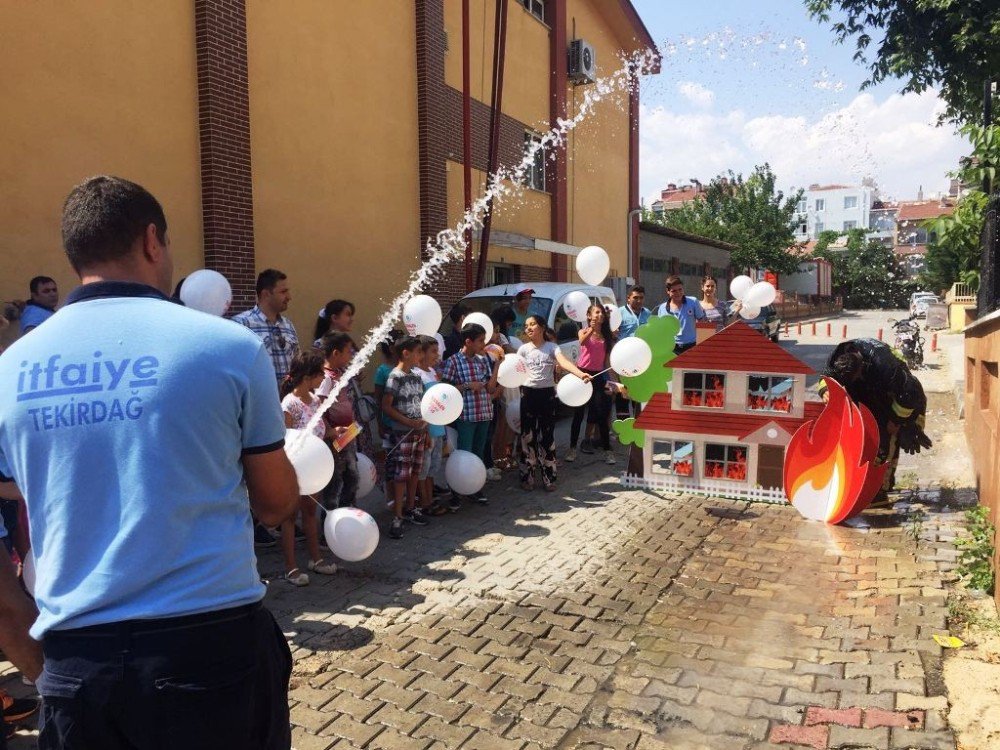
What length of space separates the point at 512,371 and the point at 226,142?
15.1 ft

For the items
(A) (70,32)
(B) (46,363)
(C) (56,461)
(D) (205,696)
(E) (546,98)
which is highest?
(E) (546,98)

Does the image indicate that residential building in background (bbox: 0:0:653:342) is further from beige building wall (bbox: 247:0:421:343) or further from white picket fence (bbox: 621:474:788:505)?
white picket fence (bbox: 621:474:788:505)

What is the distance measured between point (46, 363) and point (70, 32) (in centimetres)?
711

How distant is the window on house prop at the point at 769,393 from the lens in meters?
6.41

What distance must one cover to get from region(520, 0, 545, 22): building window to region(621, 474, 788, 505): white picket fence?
12.2 m

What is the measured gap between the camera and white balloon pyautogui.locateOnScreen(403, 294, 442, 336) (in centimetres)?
704

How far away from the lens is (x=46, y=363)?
1593mm

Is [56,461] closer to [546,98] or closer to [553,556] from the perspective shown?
[553,556]

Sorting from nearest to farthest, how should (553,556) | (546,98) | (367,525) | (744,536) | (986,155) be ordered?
(367,525)
(553,556)
(744,536)
(986,155)
(546,98)

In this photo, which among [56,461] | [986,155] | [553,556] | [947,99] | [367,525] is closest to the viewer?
[56,461]

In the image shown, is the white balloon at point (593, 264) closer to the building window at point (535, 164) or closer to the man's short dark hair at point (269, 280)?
the man's short dark hair at point (269, 280)

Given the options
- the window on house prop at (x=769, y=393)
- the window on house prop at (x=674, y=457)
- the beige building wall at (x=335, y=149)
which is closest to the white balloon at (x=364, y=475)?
the window on house prop at (x=674, y=457)

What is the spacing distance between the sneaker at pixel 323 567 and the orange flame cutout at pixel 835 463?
3.70 metres

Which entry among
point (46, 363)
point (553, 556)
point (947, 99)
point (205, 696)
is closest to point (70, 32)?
point (553, 556)
